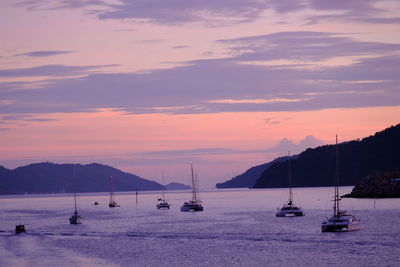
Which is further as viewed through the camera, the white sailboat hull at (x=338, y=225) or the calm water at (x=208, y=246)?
the white sailboat hull at (x=338, y=225)

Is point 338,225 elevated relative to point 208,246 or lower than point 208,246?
elevated

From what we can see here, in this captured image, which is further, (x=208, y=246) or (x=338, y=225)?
(x=338, y=225)

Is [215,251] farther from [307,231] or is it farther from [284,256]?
[307,231]

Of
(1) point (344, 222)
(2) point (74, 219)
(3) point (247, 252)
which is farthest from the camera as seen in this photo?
Answer: (2) point (74, 219)

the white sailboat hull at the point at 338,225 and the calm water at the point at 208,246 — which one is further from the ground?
the white sailboat hull at the point at 338,225

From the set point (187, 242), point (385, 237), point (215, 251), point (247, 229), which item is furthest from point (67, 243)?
point (385, 237)

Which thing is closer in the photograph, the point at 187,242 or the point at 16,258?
the point at 16,258

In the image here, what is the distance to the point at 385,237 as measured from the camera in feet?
283

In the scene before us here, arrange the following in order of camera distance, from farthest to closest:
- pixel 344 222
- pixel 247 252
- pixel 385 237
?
pixel 344 222 < pixel 385 237 < pixel 247 252

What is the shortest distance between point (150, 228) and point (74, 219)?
72.7ft

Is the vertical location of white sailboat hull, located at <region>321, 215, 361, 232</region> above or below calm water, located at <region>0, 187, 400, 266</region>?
above

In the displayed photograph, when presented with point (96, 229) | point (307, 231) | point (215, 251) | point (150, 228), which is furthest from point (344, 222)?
point (96, 229)

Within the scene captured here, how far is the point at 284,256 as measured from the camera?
69688 millimetres

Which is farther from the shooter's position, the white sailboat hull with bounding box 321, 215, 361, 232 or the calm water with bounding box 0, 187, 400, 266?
the white sailboat hull with bounding box 321, 215, 361, 232
